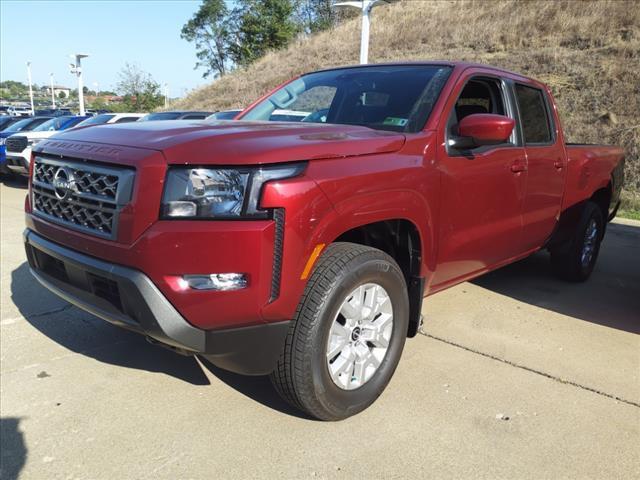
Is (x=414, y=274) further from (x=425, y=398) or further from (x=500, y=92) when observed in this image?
(x=500, y=92)

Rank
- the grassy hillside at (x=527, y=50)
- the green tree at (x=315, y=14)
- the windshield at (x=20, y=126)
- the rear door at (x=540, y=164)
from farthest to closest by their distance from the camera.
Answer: the green tree at (x=315, y=14), the windshield at (x=20, y=126), the grassy hillside at (x=527, y=50), the rear door at (x=540, y=164)

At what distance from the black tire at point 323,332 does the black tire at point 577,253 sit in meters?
2.97

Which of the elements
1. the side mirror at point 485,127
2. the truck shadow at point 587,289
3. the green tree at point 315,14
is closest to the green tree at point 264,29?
the green tree at point 315,14

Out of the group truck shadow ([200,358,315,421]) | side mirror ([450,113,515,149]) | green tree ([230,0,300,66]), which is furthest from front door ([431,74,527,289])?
green tree ([230,0,300,66])

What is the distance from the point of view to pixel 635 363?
11.5 feet

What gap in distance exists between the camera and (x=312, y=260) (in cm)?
232

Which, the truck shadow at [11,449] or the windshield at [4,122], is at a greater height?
the windshield at [4,122]

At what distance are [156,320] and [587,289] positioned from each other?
4.42 metres

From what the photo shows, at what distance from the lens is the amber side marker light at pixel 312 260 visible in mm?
2285

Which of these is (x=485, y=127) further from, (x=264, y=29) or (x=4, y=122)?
(x=264, y=29)

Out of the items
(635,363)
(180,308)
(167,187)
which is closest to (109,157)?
(167,187)

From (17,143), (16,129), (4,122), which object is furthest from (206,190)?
(4,122)

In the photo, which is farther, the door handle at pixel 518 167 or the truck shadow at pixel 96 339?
the door handle at pixel 518 167

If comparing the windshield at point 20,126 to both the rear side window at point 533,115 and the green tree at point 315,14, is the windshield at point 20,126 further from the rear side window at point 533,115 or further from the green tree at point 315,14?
the green tree at point 315,14
